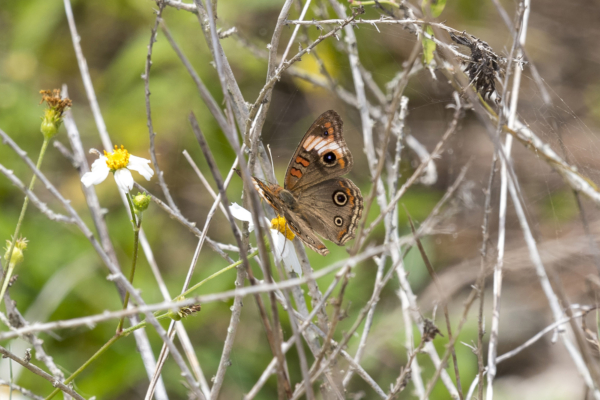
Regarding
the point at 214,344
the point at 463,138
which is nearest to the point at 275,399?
the point at 214,344

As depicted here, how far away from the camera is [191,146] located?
7.11ft

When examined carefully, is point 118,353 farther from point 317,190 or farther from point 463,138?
point 463,138

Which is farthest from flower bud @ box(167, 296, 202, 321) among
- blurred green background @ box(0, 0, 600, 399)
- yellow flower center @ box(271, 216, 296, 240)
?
blurred green background @ box(0, 0, 600, 399)

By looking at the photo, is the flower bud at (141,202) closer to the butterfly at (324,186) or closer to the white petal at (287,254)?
the white petal at (287,254)

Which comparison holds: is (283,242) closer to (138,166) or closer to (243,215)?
(243,215)

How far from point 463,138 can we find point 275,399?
5.33ft

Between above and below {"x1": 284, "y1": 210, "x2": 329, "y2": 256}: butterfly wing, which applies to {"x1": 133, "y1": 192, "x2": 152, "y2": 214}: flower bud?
above

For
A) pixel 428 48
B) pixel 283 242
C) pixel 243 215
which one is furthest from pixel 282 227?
pixel 428 48

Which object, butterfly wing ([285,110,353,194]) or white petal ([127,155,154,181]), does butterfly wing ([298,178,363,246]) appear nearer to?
butterfly wing ([285,110,353,194])

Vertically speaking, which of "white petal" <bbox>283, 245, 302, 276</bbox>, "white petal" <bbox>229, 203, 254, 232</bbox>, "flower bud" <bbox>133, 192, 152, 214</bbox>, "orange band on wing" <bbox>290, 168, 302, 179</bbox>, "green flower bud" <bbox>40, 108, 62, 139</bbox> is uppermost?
"green flower bud" <bbox>40, 108, 62, 139</bbox>

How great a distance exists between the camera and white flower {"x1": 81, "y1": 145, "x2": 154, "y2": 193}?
0.94 metres

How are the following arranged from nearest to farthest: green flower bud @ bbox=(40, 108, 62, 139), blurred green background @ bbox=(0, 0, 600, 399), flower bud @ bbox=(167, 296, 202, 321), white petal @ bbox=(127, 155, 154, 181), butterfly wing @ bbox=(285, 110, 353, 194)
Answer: flower bud @ bbox=(167, 296, 202, 321)
green flower bud @ bbox=(40, 108, 62, 139)
white petal @ bbox=(127, 155, 154, 181)
butterfly wing @ bbox=(285, 110, 353, 194)
blurred green background @ bbox=(0, 0, 600, 399)

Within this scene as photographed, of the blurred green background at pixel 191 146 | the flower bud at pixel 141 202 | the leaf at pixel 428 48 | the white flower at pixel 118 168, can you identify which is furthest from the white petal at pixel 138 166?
the blurred green background at pixel 191 146

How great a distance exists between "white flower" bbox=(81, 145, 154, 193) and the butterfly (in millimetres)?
339
